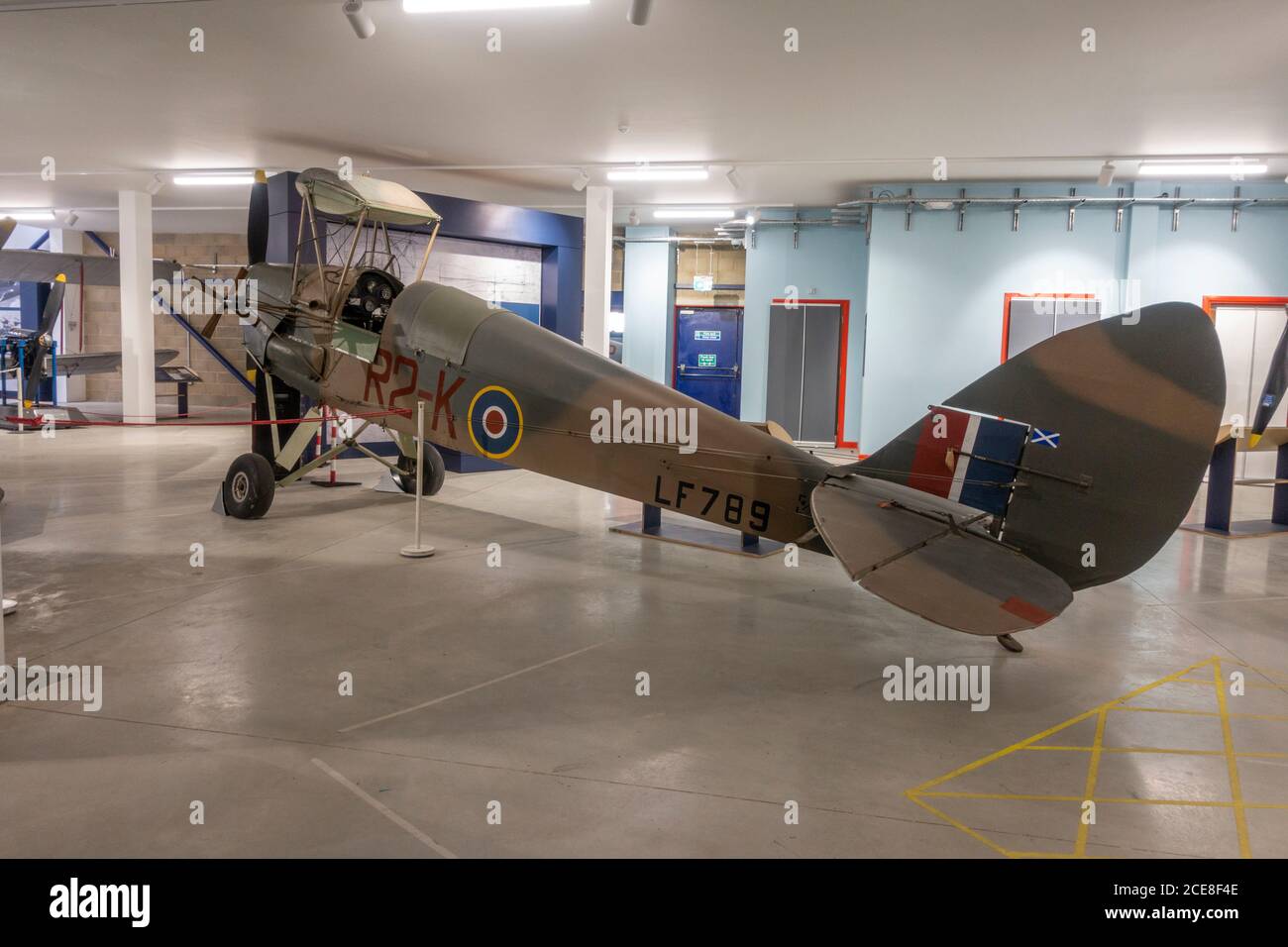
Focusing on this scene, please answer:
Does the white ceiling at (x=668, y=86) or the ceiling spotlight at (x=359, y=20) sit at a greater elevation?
the white ceiling at (x=668, y=86)

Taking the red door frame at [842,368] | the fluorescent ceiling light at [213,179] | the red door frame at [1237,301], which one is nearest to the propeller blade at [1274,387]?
the red door frame at [1237,301]

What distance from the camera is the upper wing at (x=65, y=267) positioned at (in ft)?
56.0

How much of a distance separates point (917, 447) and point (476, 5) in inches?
202

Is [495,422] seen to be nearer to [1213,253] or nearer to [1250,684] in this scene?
[1250,684]

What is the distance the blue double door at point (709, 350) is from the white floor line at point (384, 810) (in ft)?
50.4

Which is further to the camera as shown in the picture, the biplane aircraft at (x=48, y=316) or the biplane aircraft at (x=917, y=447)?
the biplane aircraft at (x=48, y=316)

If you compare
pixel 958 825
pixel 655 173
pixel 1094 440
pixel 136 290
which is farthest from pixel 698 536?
pixel 136 290

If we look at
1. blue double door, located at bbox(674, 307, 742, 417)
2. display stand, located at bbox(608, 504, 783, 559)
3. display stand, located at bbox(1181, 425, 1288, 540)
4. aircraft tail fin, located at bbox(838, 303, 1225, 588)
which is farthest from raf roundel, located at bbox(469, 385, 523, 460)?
blue double door, located at bbox(674, 307, 742, 417)

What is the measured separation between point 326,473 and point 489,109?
17.1ft

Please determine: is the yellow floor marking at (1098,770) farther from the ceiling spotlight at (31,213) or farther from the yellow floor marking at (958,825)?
the ceiling spotlight at (31,213)

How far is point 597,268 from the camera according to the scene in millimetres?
13375

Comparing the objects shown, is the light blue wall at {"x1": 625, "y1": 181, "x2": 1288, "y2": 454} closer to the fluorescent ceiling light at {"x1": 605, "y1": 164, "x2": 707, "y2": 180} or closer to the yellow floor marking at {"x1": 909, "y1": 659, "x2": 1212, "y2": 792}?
the fluorescent ceiling light at {"x1": 605, "y1": 164, "x2": 707, "y2": 180}

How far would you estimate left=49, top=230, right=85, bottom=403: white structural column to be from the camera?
22.2 metres
